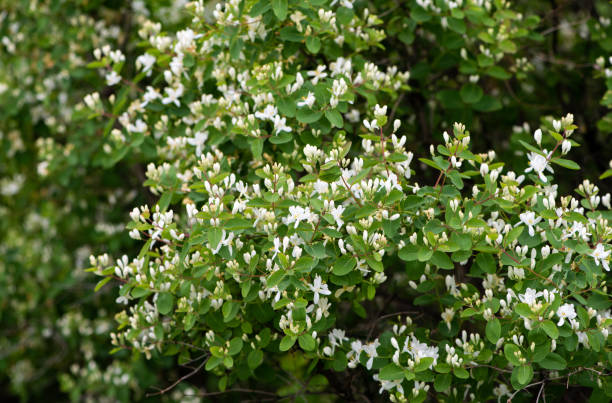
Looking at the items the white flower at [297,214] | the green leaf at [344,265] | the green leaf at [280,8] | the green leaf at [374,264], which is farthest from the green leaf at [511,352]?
the green leaf at [280,8]

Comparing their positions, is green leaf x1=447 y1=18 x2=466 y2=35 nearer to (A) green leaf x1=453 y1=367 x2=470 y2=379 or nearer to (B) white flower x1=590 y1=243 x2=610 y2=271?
(B) white flower x1=590 y1=243 x2=610 y2=271

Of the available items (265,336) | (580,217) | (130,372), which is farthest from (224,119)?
(130,372)

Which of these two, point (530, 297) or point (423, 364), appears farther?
point (423, 364)

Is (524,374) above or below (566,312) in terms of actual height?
below

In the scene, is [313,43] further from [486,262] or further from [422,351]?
[422,351]

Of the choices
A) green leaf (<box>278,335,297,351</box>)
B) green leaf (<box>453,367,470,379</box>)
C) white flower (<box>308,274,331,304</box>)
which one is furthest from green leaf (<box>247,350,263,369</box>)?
green leaf (<box>453,367,470,379</box>)

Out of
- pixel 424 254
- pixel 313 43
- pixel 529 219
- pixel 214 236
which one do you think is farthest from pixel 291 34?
pixel 529 219
